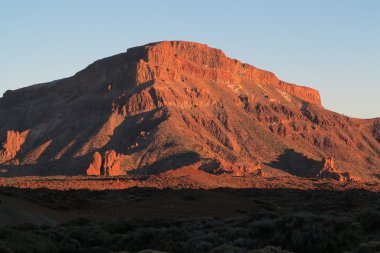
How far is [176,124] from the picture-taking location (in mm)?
134000

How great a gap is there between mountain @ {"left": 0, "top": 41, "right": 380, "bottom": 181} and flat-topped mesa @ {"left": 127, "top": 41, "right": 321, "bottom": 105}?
31 centimetres

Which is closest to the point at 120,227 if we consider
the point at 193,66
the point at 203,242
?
the point at 203,242

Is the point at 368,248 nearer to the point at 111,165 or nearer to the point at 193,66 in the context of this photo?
the point at 111,165

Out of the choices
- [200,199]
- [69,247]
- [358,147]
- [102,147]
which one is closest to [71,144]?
[102,147]

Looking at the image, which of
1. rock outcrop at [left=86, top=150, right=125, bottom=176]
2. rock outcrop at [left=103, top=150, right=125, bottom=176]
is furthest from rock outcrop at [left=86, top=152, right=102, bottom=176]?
rock outcrop at [left=103, top=150, right=125, bottom=176]

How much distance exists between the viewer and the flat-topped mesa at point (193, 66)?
157750 millimetres

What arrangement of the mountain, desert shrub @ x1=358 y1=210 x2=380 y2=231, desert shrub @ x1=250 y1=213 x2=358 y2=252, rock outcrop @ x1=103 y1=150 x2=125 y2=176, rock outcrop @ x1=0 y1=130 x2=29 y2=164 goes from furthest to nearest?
rock outcrop @ x1=0 y1=130 x2=29 y2=164, the mountain, rock outcrop @ x1=103 y1=150 x2=125 y2=176, desert shrub @ x1=358 y1=210 x2=380 y2=231, desert shrub @ x1=250 y1=213 x2=358 y2=252

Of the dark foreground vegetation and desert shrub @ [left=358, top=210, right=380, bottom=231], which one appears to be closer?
the dark foreground vegetation

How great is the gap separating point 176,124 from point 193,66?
37.8 meters

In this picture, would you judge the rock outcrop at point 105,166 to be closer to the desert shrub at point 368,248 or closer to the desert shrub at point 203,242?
the desert shrub at point 203,242

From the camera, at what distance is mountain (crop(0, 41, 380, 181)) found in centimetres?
12362

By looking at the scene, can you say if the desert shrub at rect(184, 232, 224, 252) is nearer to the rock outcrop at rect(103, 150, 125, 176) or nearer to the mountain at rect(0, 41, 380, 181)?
the mountain at rect(0, 41, 380, 181)

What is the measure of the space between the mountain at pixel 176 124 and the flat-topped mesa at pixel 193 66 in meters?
0.31

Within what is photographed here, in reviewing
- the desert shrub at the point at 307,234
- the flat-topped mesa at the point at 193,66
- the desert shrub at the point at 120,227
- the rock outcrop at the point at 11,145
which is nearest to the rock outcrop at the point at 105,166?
the rock outcrop at the point at 11,145
